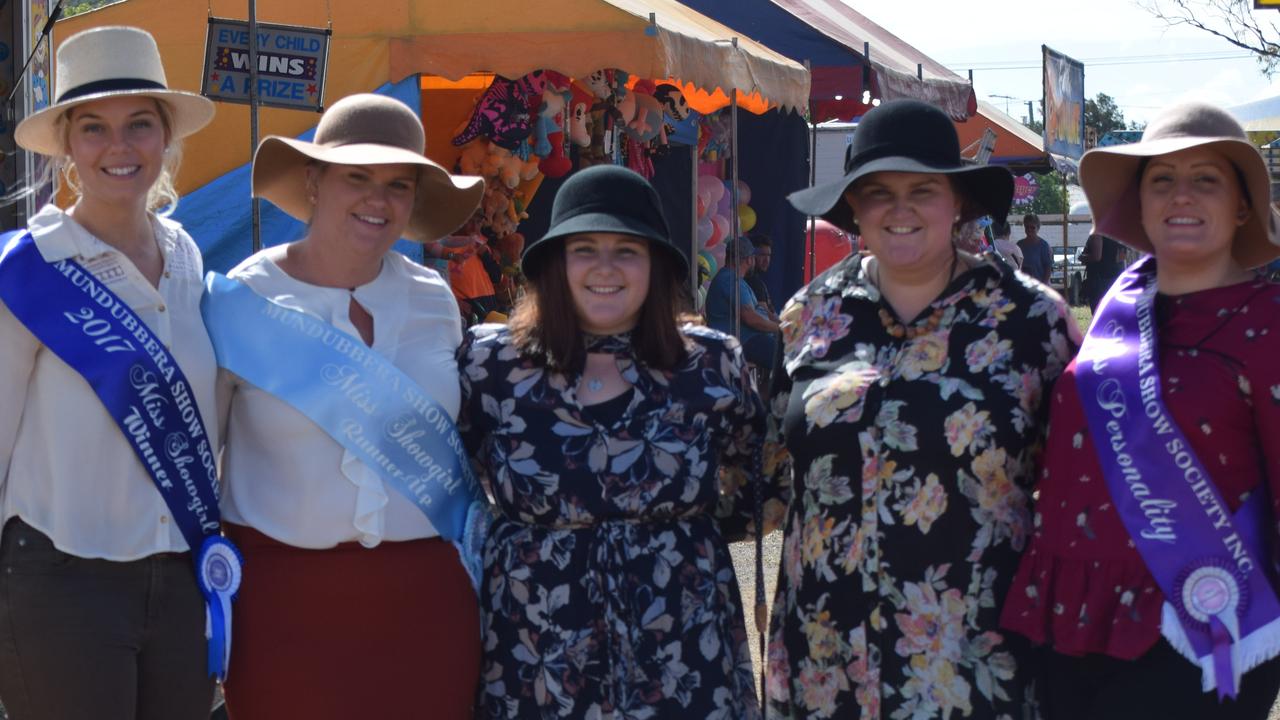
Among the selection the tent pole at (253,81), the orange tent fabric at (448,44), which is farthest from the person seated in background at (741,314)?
the tent pole at (253,81)

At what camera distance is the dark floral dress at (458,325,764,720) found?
3.00 metres

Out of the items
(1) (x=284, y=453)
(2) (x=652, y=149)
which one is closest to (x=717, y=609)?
(1) (x=284, y=453)

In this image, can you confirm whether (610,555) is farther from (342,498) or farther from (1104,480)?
(1104,480)

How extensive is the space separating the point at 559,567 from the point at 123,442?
0.93 metres

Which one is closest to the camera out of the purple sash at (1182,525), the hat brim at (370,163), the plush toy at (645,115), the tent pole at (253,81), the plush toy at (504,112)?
the purple sash at (1182,525)

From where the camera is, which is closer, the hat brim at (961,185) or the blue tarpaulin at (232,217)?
the hat brim at (961,185)

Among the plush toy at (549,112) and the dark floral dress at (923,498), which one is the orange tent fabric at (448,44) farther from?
the dark floral dress at (923,498)

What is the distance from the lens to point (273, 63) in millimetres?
6066

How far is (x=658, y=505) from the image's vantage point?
3023 millimetres

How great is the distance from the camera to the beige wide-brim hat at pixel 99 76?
3.06 m

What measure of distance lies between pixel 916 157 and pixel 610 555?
108cm

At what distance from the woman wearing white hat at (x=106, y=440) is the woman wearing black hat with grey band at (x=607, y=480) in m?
0.60

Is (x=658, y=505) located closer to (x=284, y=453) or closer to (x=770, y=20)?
(x=284, y=453)

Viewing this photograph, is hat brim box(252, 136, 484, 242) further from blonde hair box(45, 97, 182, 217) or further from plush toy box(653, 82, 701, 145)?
plush toy box(653, 82, 701, 145)
